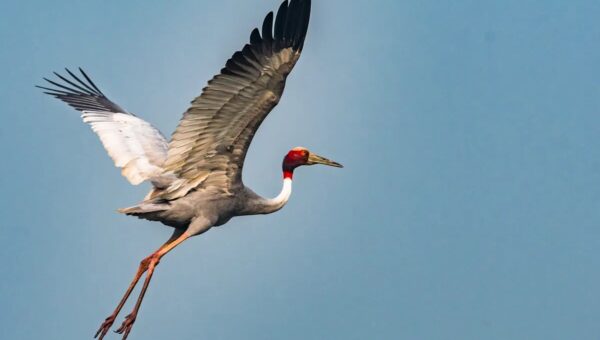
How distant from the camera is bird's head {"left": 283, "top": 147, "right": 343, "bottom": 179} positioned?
17.4 m

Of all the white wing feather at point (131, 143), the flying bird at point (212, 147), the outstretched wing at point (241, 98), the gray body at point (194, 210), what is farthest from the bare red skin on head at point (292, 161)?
the outstretched wing at point (241, 98)

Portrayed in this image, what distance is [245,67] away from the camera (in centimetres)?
1394

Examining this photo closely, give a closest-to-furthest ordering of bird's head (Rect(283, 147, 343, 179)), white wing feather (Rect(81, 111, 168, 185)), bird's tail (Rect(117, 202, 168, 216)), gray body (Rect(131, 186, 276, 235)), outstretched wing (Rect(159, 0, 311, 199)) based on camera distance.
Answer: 1. outstretched wing (Rect(159, 0, 311, 199))
2. bird's tail (Rect(117, 202, 168, 216))
3. gray body (Rect(131, 186, 276, 235))
4. white wing feather (Rect(81, 111, 168, 185))
5. bird's head (Rect(283, 147, 343, 179))

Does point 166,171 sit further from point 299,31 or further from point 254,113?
point 299,31

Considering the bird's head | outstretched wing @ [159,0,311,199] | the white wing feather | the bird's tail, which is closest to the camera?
outstretched wing @ [159,0,311,199]

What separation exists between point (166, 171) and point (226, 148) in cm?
109

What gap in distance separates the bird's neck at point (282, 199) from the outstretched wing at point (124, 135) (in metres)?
1.70

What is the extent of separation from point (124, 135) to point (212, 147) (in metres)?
2.96

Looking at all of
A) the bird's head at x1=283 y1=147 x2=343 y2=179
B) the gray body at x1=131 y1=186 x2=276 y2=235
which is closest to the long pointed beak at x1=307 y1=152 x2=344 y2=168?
the bird's head at x1=283 y1=147 x2=343 y2=179

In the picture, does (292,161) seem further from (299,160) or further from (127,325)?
(127,325)

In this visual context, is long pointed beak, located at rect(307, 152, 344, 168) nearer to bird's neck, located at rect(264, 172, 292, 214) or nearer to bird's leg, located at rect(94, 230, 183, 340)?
bird's neck, located at rect(264, 172, 292, 214)

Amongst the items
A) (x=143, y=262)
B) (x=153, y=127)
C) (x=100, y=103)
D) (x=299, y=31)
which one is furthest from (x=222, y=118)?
(x=100, y=103)

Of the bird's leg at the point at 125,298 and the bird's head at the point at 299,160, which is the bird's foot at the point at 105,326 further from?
the bird's head at the point at 299,160

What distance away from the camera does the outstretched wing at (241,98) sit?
14.0 metres
